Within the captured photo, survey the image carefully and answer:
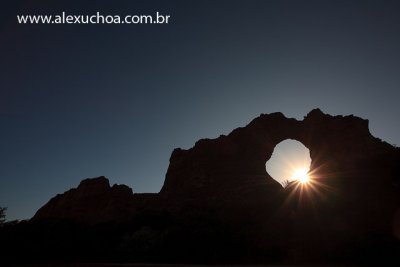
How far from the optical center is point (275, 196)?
41031 mm

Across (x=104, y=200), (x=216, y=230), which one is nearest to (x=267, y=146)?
(x=104, y=200)

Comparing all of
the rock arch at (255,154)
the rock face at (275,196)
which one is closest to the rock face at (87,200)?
the rock face at (275,196)

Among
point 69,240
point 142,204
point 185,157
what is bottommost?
point 69,240

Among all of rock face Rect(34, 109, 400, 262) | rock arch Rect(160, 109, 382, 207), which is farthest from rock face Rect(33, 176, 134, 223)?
rock arch Rect(160, 109, 382, 207)

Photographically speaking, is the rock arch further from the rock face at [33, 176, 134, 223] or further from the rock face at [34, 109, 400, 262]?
the rock face at [33, 176, 134, 223]

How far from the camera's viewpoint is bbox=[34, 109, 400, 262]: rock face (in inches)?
883

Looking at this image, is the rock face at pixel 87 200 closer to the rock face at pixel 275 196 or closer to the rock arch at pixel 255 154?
the rock face at pixel 275 196

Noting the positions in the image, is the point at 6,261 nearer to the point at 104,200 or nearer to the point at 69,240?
the point at 69,240

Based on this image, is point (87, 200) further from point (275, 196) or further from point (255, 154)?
point (275, 196)

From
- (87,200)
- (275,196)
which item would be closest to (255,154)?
(275,196)

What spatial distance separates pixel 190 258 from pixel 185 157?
4527 centimetres

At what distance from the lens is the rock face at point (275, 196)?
22.4 metres

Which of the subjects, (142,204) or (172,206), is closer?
(172,206)

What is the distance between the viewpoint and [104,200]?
190 ft
